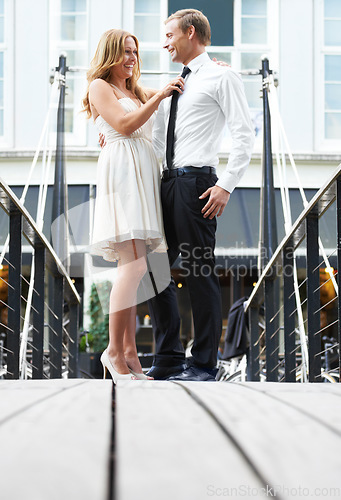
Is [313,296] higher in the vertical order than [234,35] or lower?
lower

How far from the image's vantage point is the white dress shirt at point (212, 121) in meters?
2.48

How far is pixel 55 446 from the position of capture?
1.70 ft

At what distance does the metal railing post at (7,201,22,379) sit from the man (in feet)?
1.57

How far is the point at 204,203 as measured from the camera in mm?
2480

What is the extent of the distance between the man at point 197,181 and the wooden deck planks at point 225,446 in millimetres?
1606

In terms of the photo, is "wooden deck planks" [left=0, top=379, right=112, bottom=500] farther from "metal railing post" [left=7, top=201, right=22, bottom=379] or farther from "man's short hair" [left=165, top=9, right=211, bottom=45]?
"man's short hair" [left=165, top=9, right=211, bottom=45]

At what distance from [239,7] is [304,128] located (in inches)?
76.0

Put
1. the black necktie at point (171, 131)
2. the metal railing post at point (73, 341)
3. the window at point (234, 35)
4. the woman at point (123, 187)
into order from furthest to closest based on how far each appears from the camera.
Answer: the window at point (234, 35), the metal railing post at point (73, 341), the black necktie at point (171, 131), the woman at point (123, 187)

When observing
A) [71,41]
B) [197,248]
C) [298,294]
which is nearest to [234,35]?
[71,41]

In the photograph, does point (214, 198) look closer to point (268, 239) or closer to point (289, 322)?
point (289, 322)

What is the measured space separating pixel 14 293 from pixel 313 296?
0.97 m

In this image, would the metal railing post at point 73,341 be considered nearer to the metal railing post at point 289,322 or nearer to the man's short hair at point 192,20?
the metal railing post at point 289,322

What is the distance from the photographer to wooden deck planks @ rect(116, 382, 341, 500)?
433 millimetres

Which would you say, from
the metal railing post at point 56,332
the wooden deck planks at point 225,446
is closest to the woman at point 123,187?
the metal railing post at point 56,332
